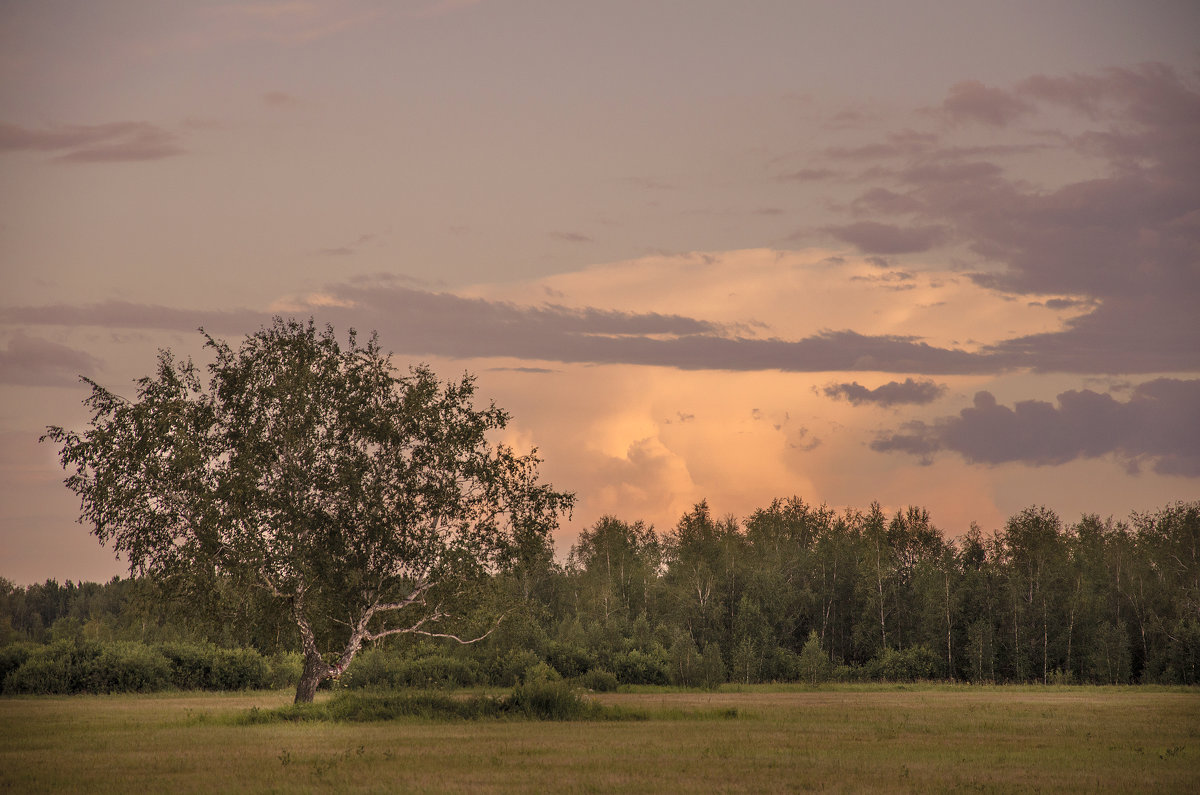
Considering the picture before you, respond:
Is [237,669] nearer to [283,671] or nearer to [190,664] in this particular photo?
[190,664]

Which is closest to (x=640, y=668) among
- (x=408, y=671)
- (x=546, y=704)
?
(x=408, y=671)

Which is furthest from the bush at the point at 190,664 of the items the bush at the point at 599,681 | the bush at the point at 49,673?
the bush at the point at 599,681

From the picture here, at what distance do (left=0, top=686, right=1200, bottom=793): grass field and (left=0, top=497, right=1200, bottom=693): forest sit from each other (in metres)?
26.5

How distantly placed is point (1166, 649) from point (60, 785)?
9785 centimetres

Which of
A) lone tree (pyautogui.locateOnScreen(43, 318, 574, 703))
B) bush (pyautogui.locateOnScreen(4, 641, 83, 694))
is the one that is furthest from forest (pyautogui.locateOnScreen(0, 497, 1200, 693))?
lone tree (pyautogui.locateOnScreen(43, 318, 574, 703))

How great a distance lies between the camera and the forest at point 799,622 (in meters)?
80.8

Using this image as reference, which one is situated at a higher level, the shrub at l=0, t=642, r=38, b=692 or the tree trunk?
the tree trunk

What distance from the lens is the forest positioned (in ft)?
265

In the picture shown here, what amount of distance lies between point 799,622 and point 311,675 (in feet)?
248

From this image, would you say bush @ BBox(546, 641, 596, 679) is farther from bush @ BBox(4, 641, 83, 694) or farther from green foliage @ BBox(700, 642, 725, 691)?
bush @ BBox(4, 641, 83, 694)

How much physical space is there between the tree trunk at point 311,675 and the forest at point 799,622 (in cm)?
2181

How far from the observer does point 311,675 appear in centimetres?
4950

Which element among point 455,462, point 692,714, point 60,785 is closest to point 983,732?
point 692,714

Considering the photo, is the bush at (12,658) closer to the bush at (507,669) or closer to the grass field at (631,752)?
the grass field at (631,752)
